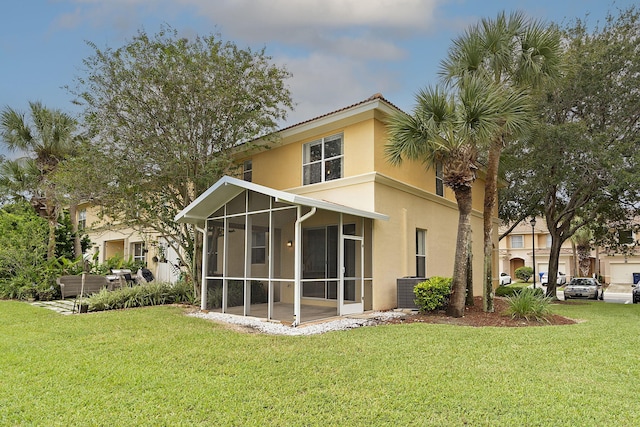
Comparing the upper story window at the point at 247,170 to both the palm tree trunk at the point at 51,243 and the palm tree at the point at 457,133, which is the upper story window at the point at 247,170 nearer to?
the palm tree at the point at 457,133

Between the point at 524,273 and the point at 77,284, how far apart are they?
146ft

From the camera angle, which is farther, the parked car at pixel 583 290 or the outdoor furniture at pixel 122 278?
the parked car at pixel 583 290

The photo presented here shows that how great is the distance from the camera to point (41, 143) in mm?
17547

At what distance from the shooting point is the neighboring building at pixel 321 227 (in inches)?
440

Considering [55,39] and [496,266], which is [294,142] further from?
[496,266]

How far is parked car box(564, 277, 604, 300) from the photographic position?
24.9 metres

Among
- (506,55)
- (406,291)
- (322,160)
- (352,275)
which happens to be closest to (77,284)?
(322,160)

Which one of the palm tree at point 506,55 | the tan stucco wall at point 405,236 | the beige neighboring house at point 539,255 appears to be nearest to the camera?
the palm tree at point 506,55

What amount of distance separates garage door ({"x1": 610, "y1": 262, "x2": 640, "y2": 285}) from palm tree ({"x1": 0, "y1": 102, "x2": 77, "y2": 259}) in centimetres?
5026

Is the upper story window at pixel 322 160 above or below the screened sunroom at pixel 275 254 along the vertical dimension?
above

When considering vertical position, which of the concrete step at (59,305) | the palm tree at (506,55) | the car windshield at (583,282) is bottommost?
the car windshield at (583,282)

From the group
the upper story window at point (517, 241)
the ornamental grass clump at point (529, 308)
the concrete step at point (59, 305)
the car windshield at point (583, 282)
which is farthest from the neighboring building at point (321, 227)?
the upper story window at point (517, 241)

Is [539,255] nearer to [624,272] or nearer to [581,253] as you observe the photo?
[581,253]

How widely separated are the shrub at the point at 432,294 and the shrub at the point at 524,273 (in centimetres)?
3897
